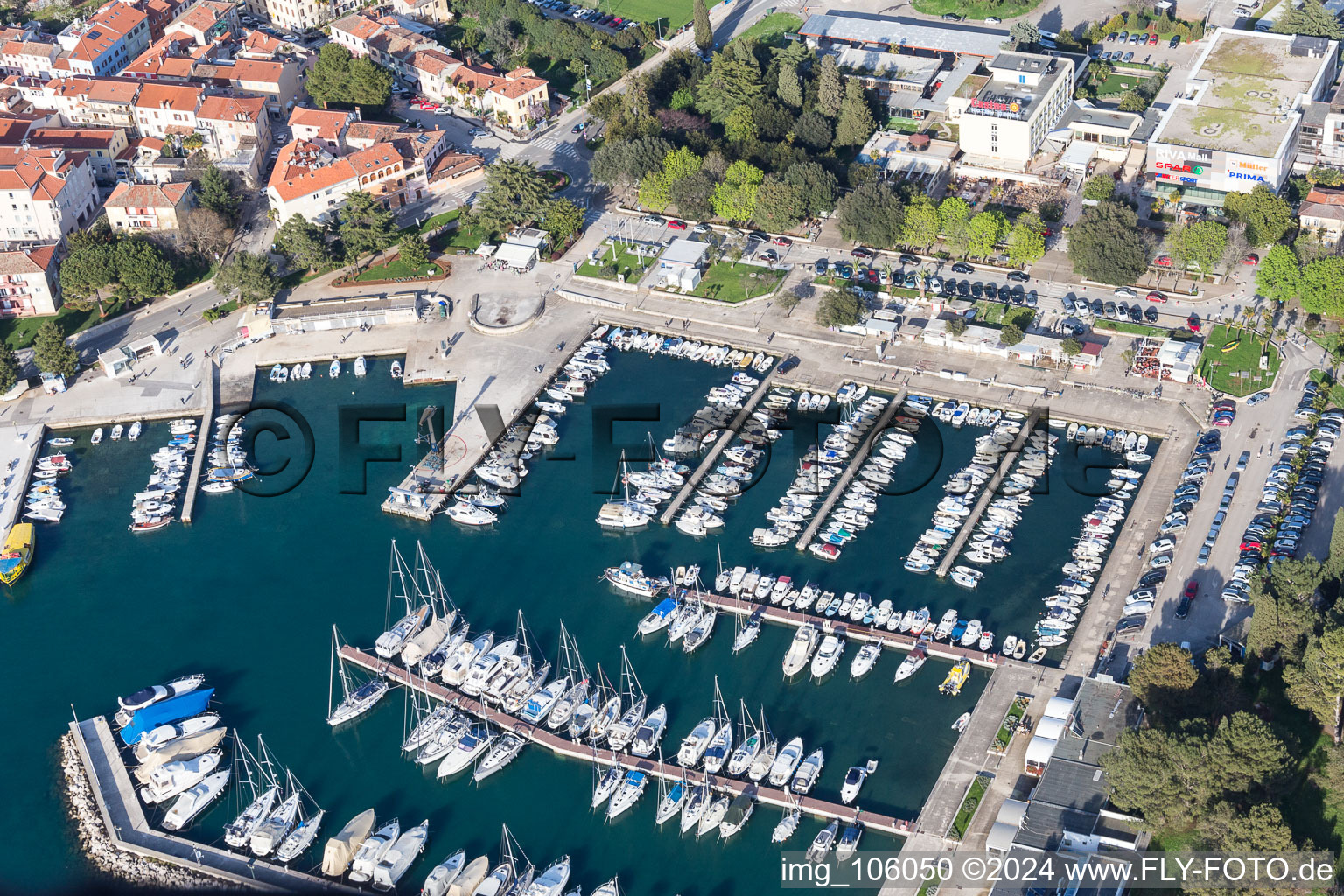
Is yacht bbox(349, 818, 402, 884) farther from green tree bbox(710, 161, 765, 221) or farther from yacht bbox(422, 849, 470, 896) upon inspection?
green tree bbox(710, 161, 765, 221)

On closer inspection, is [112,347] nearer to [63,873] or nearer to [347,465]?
[347,465]

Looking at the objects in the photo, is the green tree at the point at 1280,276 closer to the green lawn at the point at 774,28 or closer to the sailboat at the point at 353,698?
the green lawn at the point at 774,28

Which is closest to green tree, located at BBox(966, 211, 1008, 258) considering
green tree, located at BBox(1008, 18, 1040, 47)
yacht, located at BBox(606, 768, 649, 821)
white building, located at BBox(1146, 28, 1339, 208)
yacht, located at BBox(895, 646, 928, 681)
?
white building, located at BBox(1146, 28, 1339, 208)

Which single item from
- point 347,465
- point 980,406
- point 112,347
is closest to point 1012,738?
point 980,406

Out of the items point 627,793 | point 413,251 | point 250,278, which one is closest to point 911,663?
point 627,793

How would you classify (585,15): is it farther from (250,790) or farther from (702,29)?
(250,790)
